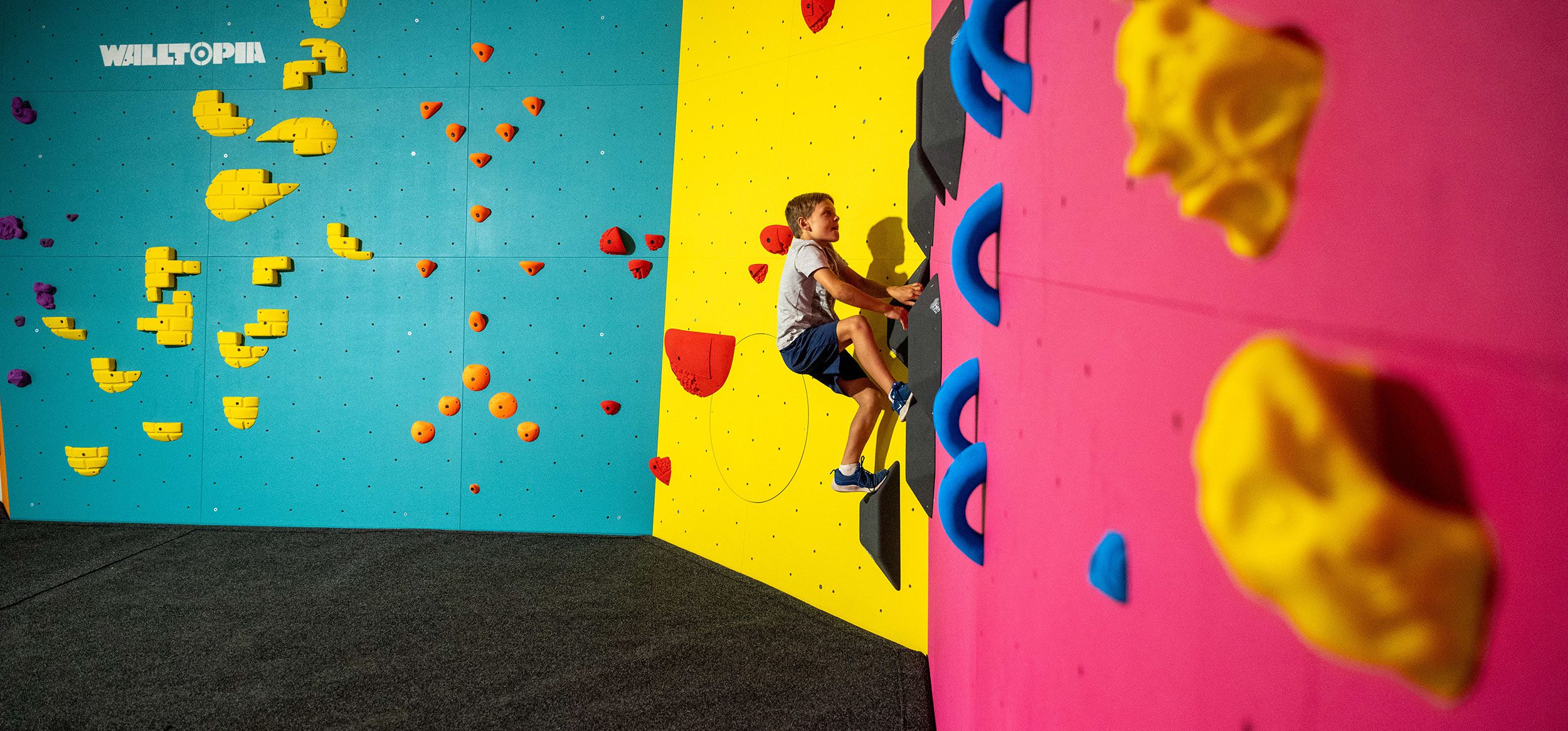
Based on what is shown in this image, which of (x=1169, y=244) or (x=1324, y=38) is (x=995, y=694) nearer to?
(x=1169, y=244)

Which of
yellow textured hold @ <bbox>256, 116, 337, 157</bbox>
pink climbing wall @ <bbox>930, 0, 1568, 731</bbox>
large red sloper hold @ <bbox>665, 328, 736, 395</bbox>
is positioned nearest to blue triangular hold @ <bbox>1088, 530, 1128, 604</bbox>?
pink climbing wall @ <bbox>930, 0, 1568, 731</bbox>

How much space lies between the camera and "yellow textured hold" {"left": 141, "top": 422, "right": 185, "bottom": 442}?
13.1 feet

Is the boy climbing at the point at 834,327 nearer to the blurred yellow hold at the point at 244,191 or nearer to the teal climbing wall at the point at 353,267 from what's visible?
the teal climbing wall at the point at 353,267

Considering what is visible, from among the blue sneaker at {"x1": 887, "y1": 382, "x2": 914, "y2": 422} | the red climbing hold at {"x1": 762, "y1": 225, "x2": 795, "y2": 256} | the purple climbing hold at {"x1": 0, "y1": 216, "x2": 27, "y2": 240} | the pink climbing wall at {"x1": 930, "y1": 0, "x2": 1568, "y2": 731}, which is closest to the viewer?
the pink climbing wall at {"x1": 930, "y1": 0, "x2": 1568, "y2": 731}

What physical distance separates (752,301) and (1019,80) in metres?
2.45

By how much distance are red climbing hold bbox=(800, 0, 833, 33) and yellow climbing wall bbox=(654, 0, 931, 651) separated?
1.1 inches

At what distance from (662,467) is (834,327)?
1407 millimetres

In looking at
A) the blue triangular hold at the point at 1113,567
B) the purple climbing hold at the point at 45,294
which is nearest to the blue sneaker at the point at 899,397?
the blue triangular hold at the point at 1113,567

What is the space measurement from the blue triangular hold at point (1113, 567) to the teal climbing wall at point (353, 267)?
3.33 m

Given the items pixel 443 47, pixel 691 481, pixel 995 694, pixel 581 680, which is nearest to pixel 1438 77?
pixel 995 694

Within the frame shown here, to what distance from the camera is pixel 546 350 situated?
383 cm

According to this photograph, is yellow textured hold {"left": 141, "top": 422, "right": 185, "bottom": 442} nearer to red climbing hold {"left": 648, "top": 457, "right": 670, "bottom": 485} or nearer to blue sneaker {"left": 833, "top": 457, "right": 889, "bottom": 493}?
red climbing hold {"left": 648, "top": 457, "right": 670, "bottom": 485}

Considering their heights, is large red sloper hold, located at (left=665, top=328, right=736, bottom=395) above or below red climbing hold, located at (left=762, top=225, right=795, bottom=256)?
below

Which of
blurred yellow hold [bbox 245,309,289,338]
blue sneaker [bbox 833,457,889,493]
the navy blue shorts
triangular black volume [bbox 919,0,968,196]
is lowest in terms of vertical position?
blue sneaker [bbox 833,457,889,493]
